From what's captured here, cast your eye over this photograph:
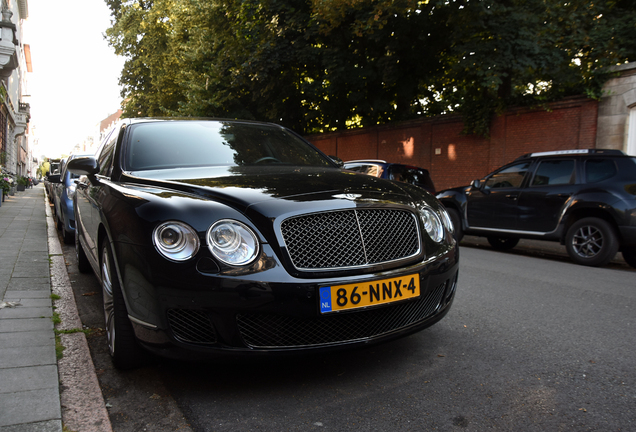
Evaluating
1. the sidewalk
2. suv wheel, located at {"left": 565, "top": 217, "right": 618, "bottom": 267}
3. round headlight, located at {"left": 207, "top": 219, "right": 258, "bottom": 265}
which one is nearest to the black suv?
suv wheel, located at {"left": 565, "top": 217, "right": 618, "bottom": 267}

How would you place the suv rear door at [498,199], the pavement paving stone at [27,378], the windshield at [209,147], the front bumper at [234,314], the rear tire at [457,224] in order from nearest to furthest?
the front bumper at [234,314]
the pavement paving stone at [27,378]
the windshield at [209,147]
the suv rear door at [498,199]
the rear tire at [457,224]

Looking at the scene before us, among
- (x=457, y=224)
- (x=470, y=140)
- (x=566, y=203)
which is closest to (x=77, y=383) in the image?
(x=566, y=203)

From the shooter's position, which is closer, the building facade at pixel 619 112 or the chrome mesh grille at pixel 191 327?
the chrome mesh grille at pixel 191 327

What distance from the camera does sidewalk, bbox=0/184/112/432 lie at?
2.37m

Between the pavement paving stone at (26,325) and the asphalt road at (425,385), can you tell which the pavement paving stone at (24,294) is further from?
the pavement paving stone at (26,325)

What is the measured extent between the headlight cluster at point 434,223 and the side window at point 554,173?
5.99m

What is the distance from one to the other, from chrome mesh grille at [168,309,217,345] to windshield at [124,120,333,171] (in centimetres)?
144

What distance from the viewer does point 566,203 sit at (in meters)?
8.30

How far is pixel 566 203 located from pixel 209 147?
6.44m

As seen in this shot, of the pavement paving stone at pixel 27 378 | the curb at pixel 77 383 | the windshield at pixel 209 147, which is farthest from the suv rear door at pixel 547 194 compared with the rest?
the pavement paving stone at pixel 27 378

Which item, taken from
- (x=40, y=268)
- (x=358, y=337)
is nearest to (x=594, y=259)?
(x=358, y=337)

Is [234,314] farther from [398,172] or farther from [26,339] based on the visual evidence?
[398,172]

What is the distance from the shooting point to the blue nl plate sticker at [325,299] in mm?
2598

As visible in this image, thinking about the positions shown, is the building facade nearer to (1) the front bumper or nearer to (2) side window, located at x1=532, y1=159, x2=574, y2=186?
(2) side window, located at x1=532, y1=159, x2=574, y2=186
